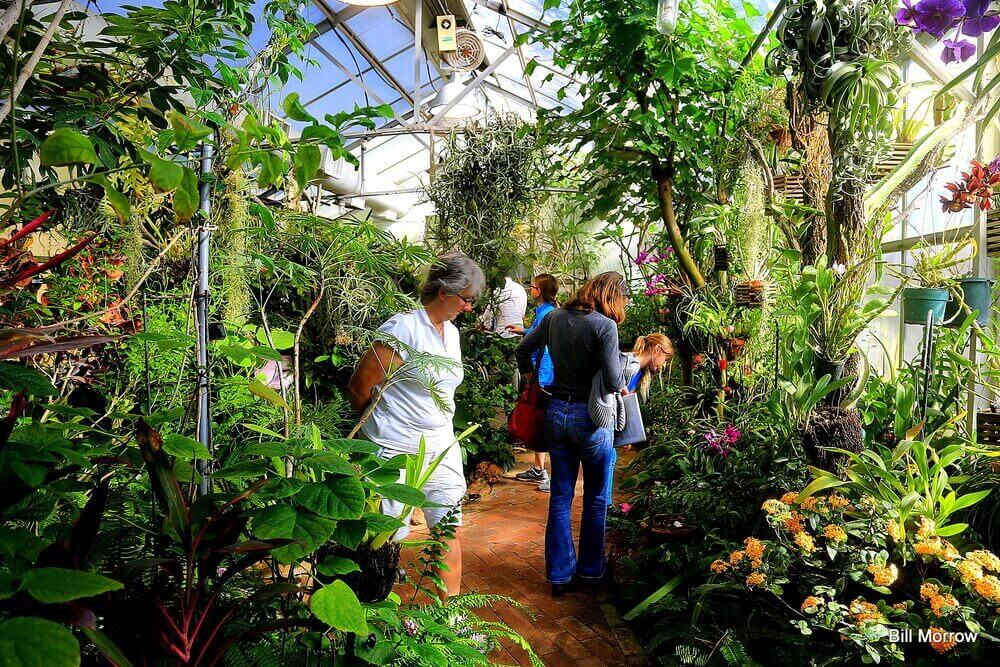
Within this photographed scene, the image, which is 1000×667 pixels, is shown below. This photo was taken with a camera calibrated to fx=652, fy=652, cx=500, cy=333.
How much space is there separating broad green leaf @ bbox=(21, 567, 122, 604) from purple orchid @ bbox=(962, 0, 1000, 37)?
1.61 m

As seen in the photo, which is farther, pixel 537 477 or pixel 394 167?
pixel 394 167

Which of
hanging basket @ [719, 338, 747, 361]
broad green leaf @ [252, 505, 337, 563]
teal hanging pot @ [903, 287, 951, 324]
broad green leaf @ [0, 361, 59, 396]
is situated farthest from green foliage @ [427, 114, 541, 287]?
broad green leaf @ [0, 361, 59, 396]

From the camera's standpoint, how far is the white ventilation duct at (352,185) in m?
8.41

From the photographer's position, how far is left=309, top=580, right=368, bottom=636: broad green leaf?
1.04m

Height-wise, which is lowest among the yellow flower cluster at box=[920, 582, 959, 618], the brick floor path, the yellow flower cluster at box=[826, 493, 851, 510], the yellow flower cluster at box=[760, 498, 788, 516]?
the brick floor path

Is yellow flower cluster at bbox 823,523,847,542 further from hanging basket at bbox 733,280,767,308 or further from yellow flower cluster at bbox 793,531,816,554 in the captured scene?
hanging basket at bbox 733,280,767,308

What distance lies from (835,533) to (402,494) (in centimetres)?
145

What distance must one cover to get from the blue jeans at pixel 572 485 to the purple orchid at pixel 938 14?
1.99 metres

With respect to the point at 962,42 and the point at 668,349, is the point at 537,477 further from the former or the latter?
the point at 962,42

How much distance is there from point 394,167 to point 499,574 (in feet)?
38.9

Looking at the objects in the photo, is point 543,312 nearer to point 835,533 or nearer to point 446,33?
point 835,533

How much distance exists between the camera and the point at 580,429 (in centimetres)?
298

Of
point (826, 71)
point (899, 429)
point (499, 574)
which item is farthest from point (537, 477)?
point (826, 71)

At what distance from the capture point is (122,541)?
138cm
